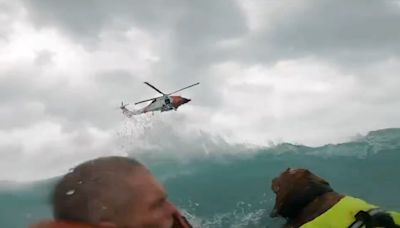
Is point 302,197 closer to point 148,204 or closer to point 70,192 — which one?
point 148,204

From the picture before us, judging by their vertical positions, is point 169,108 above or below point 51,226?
above

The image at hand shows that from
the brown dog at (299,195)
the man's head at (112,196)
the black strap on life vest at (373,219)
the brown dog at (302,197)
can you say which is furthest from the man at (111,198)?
the brown dog at (299,195)

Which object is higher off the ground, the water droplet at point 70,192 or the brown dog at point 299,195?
the water droplet at point 70,192

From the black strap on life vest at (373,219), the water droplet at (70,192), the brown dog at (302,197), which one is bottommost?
the black strap on life vest at (373,219)

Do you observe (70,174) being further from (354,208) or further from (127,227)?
(354,208)

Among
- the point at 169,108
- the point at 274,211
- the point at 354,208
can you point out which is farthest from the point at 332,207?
the point at 169,108

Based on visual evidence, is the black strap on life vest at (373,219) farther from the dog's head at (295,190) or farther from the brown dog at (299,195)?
the dog's head at (295,190)
